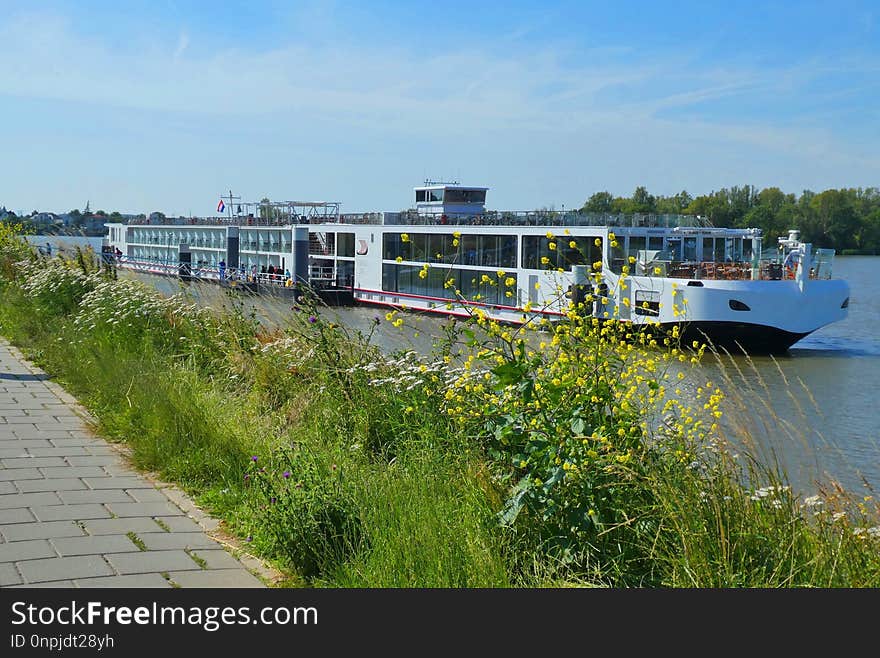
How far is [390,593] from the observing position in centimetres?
318

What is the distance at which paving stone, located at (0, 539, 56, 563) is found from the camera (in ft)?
12.7

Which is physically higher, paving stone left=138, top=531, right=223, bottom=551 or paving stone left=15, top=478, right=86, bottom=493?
paving stone left=15, top=478, right=86, bottom=493

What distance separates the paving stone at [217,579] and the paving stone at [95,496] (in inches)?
46.4

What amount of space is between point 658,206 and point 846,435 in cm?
6470

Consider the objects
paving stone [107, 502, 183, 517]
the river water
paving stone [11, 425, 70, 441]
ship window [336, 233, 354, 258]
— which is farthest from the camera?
ship window [336, 233, 354, 258]

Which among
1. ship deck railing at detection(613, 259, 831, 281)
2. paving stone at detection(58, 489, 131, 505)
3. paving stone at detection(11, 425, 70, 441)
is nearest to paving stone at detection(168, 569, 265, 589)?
paving stone at detection(58, 489, 131, 505)

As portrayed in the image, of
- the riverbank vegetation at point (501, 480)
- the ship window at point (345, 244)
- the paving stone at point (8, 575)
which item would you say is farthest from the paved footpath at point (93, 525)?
the ship window at point (345, 244)

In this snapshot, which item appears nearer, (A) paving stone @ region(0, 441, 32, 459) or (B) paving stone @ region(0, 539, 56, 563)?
(B) paving stone @ region(0, 539, 56, 563)

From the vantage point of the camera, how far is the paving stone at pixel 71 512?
448 cm

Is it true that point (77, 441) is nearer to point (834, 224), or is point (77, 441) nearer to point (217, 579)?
point (217, 579)

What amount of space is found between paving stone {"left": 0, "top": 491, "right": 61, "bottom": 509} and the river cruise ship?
2247 mm

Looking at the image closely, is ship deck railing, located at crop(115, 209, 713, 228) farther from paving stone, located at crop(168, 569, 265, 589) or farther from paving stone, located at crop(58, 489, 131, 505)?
paving stone, located at crop(168, 569, 265, 589)

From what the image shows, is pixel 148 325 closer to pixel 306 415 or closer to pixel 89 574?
pixel 306 415

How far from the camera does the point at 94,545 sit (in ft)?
13.4
